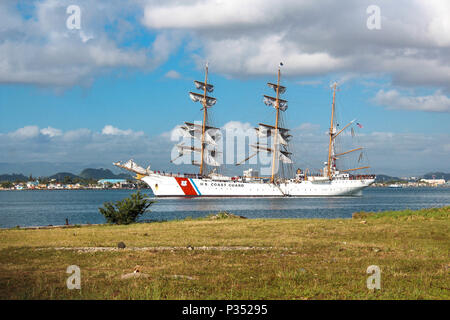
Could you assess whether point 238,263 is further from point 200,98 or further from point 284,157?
point 284,157

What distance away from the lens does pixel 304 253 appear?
13352mm

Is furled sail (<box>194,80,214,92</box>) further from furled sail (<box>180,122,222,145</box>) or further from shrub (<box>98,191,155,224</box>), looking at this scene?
shrub (<box>98,191,155,224</box>)

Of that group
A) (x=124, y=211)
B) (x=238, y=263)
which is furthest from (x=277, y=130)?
(x=238, y=263)

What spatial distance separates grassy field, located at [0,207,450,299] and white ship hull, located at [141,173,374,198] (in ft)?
264

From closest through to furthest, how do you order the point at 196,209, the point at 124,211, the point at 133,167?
the point at 124,211, the point at 196,209, the point at 133,167

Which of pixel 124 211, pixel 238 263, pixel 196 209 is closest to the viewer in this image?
pixel 238 263

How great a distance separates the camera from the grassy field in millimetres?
8562

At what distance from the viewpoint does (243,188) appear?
106000mm

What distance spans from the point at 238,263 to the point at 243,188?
310ft

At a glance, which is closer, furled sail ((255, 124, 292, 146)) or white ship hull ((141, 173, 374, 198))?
white ship hull ((141, 173, 374, 198))

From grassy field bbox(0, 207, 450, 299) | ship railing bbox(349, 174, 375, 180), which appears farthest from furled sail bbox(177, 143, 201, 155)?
grassy field bbox(0, 207, 450, 299)

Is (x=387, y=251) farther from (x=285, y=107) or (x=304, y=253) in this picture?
(x=285, y=107)

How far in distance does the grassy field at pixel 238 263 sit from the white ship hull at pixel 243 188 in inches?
3173
